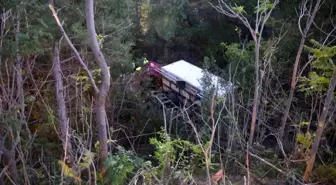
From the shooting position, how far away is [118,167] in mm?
4848

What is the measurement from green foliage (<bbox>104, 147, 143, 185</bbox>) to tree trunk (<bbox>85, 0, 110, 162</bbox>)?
320mm

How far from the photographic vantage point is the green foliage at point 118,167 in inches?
190

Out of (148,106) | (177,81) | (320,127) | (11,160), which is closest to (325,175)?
(320,127)

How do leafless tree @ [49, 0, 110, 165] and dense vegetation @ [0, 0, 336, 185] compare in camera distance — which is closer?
leafless tree @ [49, 0, 110, 165]

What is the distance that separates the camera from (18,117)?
18.4 feet

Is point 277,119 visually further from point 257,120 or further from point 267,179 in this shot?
point 267,179

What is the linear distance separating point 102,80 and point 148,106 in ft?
16.3

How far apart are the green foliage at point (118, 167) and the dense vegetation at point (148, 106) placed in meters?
0.01

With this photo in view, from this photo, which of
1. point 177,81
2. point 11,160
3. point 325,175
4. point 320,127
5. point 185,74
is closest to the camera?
point 320,127

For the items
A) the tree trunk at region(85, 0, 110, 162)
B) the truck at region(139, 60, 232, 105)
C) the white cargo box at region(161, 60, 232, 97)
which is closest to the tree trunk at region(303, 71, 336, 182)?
the tree trunk at region(85, 0, 110, 162)

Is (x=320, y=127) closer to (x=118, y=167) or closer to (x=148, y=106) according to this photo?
(x=118, y=167)

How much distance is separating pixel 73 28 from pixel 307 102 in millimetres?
4895

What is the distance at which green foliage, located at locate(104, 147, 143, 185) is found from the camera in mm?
4828

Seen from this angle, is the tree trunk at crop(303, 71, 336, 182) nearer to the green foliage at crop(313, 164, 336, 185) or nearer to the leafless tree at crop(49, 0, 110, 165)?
the green foliage at crop(313, 164, 336, 185)
